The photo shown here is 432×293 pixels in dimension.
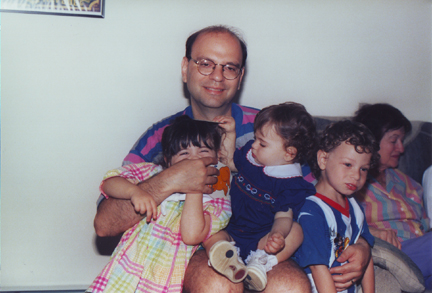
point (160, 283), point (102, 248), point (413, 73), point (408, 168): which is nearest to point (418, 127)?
point (408, 168)

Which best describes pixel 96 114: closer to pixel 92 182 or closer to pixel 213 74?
pixel 92 182

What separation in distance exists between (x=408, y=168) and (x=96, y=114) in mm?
2182

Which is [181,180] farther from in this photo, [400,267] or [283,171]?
[400,267]

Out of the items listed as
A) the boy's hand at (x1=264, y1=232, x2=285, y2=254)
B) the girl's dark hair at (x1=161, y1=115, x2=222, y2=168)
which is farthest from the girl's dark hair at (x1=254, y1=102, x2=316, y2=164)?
the boy's hand at (x1=264, y1=232, x2=285, y2=254)

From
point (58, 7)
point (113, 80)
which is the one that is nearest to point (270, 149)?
point (113, 80)

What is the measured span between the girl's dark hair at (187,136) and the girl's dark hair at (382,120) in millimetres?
1214

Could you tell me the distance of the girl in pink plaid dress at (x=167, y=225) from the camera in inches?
60.6

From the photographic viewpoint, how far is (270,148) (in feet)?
5.43

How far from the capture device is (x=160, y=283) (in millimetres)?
1546

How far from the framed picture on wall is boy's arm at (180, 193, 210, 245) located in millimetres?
1495

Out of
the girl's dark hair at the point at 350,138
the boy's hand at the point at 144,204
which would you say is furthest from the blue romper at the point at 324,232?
the boy's hand at the point at 144,204

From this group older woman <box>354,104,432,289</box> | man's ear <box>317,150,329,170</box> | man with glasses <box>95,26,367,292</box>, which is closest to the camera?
man with glasses <box>95,26,367,292</box>

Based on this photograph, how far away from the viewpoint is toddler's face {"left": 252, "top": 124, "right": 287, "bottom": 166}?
1655 millimetres

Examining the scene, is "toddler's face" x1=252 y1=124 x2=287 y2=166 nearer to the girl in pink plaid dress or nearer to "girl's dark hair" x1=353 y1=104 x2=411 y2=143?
the girl in pink plaid dress
